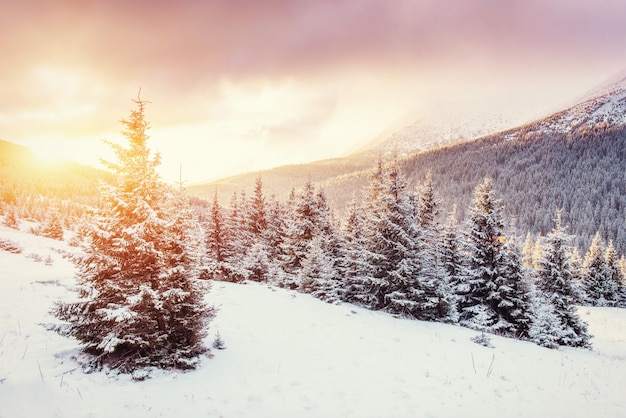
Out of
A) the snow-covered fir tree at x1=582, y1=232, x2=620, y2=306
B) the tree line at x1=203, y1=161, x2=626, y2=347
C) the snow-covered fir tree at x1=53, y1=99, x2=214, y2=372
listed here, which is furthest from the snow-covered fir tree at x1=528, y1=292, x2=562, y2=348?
the snow-covered fir tree at x1=582, y1=232, x2=620, y2=306

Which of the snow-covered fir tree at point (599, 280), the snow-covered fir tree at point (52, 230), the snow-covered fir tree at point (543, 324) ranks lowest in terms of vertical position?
the snow-covered fir tree at point (599, 280)

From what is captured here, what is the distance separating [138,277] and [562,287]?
25.0m

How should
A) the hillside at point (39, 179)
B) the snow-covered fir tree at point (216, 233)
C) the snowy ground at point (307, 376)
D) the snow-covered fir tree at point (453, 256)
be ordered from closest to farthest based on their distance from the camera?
the snowy ground at point (307, 376) → the snow-covered fir tree at point (453, 256) → the snow-covered fir tree at point (216, 233) → the hillside at point (39, 179)

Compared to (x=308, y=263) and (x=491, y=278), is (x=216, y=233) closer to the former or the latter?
(x=308, y=263)

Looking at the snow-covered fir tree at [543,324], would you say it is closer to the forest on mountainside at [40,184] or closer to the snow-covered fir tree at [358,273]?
the snow-covered fir tree at [358,273]

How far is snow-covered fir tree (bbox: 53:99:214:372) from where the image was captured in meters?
7.40

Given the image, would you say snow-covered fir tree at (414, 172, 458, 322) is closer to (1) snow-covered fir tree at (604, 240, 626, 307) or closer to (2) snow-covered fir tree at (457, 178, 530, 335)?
(2) snow-covered fir tree at (457, 178, 530, 335)

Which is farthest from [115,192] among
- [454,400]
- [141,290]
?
[454,400]

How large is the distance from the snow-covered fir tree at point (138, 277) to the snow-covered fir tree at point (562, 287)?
71.0 ft

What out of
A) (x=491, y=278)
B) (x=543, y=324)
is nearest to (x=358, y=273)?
(x=491, y=278)

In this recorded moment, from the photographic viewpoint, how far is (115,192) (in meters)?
8.13

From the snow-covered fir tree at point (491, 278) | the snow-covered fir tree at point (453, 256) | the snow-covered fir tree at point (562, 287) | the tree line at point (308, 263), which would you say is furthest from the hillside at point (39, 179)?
the snow-covered fir tree at point (562, 287)

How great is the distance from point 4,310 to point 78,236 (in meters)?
4.71

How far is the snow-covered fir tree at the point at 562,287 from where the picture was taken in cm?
1930
